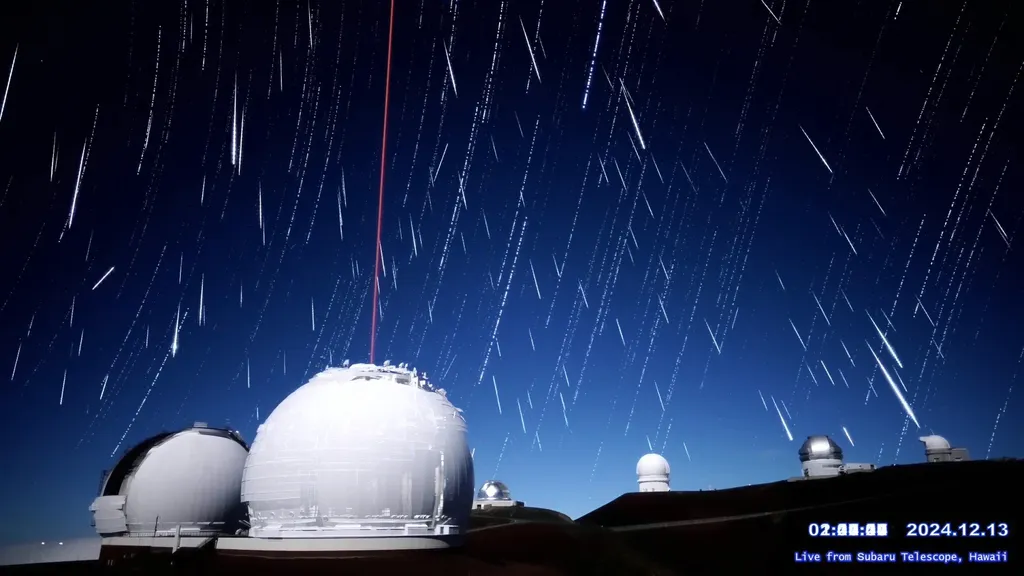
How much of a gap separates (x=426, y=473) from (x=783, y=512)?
20.0m

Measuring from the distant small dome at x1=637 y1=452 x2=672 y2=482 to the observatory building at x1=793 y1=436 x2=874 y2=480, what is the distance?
377 inches

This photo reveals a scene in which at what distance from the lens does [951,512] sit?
74.3ft

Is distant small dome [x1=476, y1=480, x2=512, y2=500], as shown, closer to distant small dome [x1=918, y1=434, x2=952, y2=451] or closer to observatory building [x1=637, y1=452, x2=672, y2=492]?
observatory building [x1=637, y1=452, x2=672, y2=492]

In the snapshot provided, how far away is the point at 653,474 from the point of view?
1542 inches

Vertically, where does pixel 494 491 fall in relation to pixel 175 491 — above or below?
below

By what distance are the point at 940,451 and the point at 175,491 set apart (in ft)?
133

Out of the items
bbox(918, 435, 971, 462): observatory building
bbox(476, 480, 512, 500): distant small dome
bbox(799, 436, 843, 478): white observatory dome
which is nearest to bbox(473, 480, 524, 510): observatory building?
bbox(476, 480, 512, 500): distant small dome

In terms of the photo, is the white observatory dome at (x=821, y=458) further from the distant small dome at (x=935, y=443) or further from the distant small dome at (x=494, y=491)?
the distant small dome at (x=494, y=491)

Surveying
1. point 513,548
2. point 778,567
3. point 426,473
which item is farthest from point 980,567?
point 426,473

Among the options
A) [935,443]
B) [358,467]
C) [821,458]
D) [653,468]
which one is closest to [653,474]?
[653,468]

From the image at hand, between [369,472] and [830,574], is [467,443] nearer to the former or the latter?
[369,472]

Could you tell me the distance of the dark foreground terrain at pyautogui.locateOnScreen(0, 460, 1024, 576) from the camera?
15.2m

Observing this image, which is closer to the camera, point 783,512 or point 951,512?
point 951,512

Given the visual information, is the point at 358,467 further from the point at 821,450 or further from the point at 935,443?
the point at 935,443
